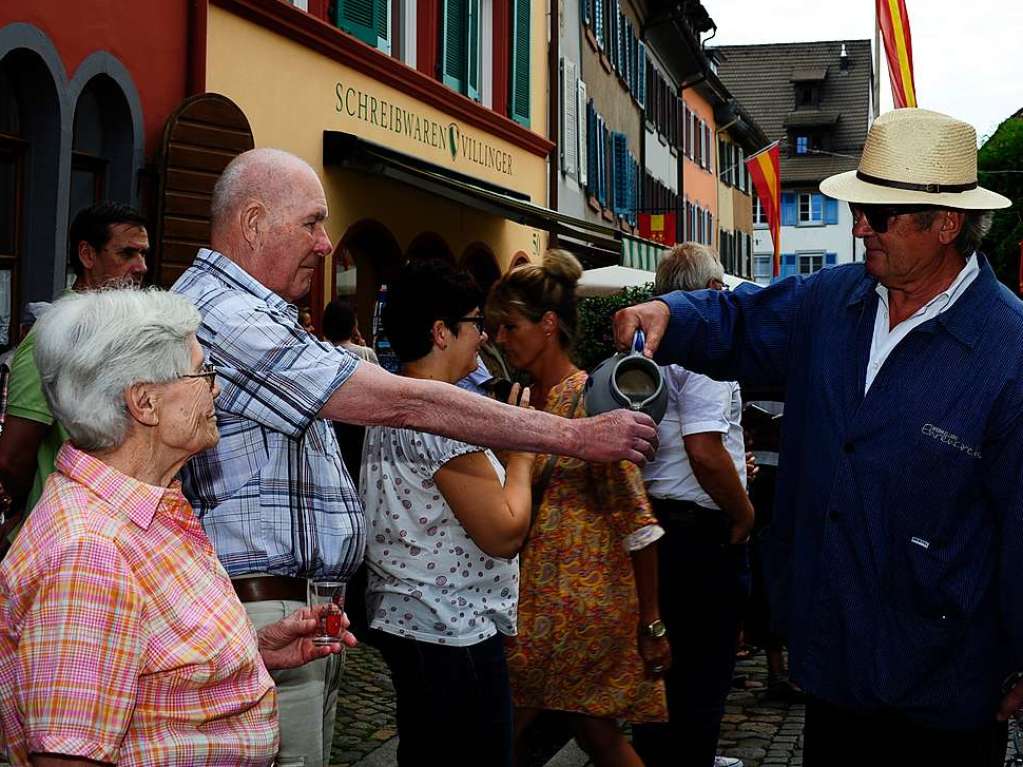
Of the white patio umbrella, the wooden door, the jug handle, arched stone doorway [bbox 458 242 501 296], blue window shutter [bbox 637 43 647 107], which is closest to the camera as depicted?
the jug handle

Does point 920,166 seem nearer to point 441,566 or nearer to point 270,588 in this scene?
point 441,566

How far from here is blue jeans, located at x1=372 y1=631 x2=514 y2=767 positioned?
396cm

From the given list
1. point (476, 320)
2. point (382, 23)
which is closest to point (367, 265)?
point (382, 23)

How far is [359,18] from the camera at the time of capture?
45.1 ft

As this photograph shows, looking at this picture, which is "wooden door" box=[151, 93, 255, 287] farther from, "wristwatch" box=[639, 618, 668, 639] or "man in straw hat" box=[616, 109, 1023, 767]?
"man in straw hat" box=[616, 109, 1023, 767]

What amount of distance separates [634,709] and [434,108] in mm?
11914

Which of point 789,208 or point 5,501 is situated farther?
point 789,208

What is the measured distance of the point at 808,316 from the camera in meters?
4.04

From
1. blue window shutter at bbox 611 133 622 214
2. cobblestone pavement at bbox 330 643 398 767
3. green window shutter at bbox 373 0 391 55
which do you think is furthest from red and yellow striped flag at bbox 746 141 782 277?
cobblestone pavement at bbox 330 643 398 767

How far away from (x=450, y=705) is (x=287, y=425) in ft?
3.28

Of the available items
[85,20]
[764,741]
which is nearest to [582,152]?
[85,20]

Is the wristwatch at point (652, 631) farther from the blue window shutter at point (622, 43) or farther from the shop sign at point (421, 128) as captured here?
the blue window shutter at point (622, 43)

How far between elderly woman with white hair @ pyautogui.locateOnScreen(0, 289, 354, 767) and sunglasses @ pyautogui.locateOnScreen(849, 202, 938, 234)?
5.51 feet

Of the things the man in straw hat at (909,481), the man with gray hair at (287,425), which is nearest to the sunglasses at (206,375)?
the man with gray hair at (287,425)
